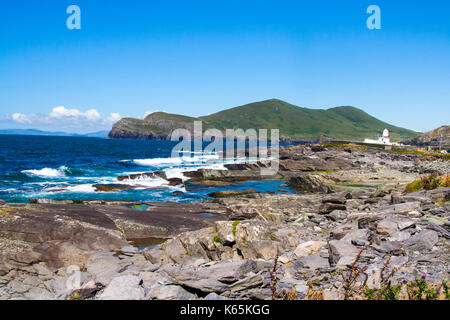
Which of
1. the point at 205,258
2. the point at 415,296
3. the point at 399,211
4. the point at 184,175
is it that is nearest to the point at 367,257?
the point at 415,296

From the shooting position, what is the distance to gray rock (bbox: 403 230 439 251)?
8.35 m

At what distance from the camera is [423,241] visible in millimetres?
8461

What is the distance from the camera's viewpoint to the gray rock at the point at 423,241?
27.4 feet

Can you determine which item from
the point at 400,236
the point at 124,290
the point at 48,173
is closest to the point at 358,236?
the point at 400,236

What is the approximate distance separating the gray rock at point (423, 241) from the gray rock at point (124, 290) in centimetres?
729

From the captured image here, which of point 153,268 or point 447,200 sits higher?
point 447,200

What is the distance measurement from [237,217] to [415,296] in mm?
11338

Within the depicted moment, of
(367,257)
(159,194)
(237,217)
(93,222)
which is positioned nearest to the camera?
(367,257)

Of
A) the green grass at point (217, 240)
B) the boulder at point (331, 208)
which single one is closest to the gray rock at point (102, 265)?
the green grass at point (217, 240)

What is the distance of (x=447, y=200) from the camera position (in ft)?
48.0

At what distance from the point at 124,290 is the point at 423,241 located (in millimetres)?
7935

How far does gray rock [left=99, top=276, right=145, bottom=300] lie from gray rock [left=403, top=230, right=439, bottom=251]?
729 centimetres
